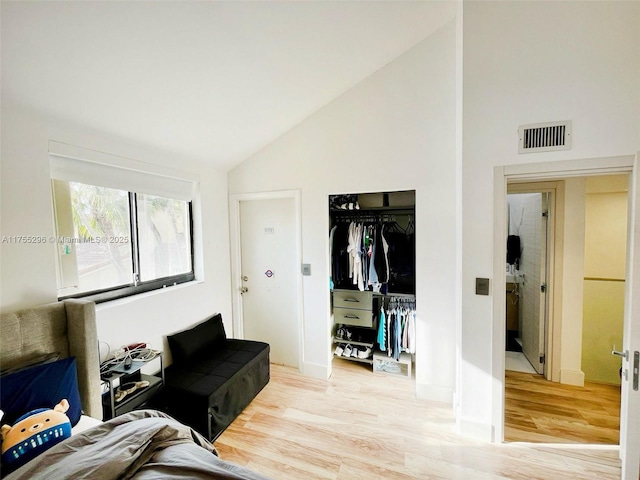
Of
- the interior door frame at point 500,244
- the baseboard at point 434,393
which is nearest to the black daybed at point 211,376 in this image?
the baseboard at point 434,393

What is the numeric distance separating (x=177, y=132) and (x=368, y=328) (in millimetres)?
2843

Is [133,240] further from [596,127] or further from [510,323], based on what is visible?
[510,323]

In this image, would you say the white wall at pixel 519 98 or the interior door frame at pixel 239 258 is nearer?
the white wall at pixel 519 98

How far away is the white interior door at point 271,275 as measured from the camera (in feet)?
9.96

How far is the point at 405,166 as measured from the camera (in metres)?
A: 2.49

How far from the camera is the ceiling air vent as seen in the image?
1.67 metres

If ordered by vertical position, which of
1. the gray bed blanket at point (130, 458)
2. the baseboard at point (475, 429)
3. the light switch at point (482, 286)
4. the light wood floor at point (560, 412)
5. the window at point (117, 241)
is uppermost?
the window at point (117, 241)

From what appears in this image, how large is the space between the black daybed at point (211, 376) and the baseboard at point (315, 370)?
0.45 m

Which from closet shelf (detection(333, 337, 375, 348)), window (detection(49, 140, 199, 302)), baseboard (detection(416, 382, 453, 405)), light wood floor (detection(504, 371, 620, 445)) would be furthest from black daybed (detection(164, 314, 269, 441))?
light wood floor (detection(504, 371, 620, 445))

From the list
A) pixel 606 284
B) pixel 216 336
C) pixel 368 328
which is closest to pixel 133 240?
pixel 216 336

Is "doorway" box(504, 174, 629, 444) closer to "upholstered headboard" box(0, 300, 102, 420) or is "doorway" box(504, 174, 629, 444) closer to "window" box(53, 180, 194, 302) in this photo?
"upholstered headboard" box(0, 300, 102, 420)

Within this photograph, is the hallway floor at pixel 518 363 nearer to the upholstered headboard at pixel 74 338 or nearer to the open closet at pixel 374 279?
the open closet at pixel 374 279

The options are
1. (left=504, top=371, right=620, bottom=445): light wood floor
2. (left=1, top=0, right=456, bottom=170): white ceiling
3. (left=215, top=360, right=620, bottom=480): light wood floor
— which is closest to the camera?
(left=1, top=0, right=456, bottom=170): white ceiling

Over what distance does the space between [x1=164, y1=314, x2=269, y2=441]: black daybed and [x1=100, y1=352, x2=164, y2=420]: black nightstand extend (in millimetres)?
122
